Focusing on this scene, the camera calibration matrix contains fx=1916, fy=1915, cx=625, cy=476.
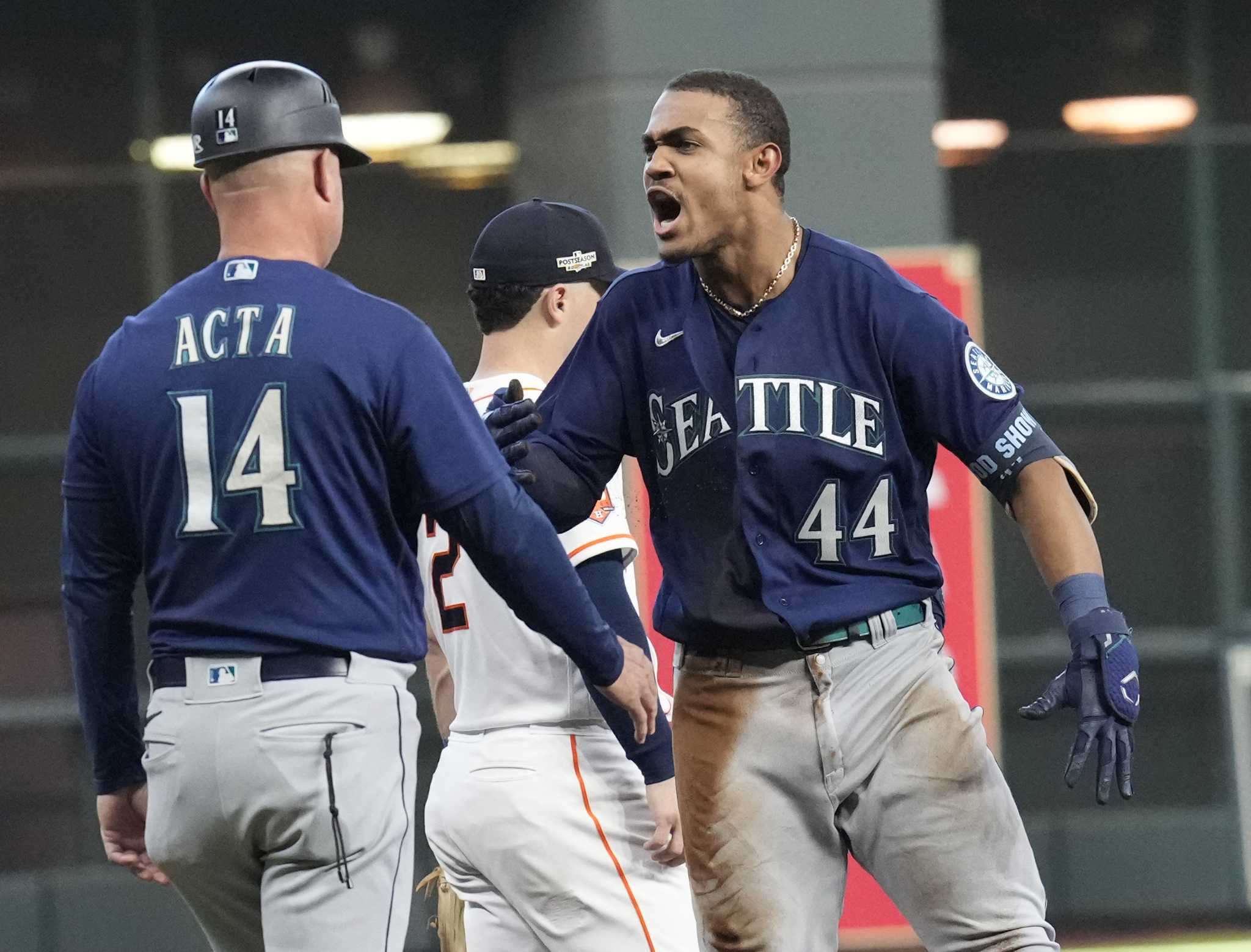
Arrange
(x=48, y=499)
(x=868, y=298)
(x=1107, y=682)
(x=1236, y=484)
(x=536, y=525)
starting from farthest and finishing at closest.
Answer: (x=1236, y=484), (x=48, y=499), (x=868, y=298), (x=1107, y=682), (x=536, y=525)

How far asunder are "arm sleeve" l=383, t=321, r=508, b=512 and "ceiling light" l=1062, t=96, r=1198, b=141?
6560 mm

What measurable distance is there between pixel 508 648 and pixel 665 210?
0.95 metres

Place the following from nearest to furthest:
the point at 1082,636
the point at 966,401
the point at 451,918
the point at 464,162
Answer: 1. the point at 1082,636
2. the point at 966,401
3. the point at 451,918
4. the point at 464,162

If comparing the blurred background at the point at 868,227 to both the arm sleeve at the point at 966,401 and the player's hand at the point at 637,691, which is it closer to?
the arm sleeve at the point at 966,401

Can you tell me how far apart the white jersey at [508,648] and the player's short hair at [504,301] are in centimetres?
19

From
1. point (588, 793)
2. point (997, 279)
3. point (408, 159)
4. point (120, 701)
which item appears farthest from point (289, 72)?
point (997, 279)

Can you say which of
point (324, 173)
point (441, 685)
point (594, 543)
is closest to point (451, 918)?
point (441, 685)

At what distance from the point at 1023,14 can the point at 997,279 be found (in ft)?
4.16

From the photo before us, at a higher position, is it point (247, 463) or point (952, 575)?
point (247, 463)

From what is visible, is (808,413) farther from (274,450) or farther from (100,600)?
(100,600)

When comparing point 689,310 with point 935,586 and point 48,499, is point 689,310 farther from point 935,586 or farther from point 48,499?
point 48,499

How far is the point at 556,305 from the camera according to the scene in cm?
417

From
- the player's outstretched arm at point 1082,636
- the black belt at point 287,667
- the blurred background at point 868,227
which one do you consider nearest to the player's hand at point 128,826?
the black belt at point 287,667

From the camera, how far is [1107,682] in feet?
11.4
